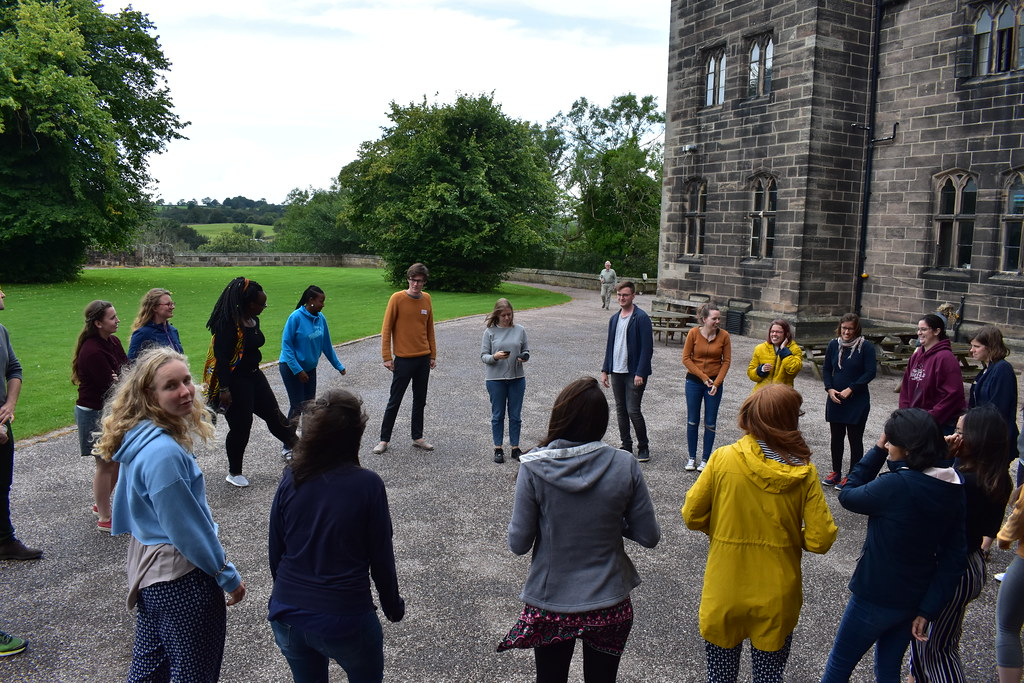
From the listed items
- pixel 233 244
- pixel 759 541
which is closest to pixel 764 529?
pixel 759 541

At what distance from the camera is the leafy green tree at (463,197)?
104 feet

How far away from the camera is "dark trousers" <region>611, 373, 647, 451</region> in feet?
26.8

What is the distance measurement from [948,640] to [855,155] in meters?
16.5

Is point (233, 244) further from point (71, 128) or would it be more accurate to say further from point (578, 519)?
point (578, 519)

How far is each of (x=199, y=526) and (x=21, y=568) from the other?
11.3 ft

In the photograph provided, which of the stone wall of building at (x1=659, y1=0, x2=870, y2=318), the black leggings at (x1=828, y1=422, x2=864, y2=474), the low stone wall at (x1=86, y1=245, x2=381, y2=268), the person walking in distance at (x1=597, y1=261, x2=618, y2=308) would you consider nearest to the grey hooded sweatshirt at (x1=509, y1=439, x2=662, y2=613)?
the black leggings at (x1=828, y1=422, x2=864, y2=474)

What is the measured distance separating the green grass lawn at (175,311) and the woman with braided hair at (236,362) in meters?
3.69

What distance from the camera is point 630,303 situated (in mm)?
8086

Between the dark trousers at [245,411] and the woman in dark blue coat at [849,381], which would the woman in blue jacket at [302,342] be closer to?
the dark trousers at [245,411]

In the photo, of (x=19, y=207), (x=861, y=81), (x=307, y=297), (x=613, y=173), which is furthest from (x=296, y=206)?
(x=307, y=297)

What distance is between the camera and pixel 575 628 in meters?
3.12

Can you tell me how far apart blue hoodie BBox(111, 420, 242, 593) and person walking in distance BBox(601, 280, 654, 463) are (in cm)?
528

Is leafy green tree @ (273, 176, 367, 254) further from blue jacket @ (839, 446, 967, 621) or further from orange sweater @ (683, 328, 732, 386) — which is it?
blue jacket @ (839, 446, 967, 621)

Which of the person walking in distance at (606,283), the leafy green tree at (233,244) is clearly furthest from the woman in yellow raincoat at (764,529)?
the leafy green tree at (233,244)
